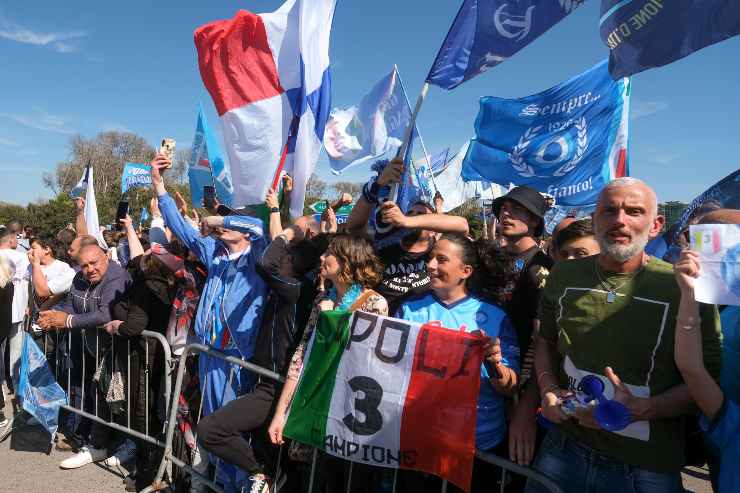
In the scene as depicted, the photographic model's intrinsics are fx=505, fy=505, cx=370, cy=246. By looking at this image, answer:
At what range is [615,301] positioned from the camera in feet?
6.43

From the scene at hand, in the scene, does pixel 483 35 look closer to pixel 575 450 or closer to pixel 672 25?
pixel 672 25

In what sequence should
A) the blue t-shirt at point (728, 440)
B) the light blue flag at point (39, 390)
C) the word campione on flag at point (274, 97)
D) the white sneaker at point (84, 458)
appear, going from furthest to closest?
the light blue flag at point (39, 390)
the white sneaker at point (84, 458)
the word campione on flag at point (274, 97)
the blue t-shirt at point (728, 440)

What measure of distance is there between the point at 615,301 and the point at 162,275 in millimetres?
3496

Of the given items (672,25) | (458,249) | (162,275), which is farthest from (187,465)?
(672,25)

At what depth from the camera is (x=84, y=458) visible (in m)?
4.32

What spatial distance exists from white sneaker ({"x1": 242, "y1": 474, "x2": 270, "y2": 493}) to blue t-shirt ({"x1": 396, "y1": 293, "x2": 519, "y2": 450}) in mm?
1405

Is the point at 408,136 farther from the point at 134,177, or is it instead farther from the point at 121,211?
the point at 134,177

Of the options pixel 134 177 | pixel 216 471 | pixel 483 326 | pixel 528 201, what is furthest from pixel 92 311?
pixel 528 201

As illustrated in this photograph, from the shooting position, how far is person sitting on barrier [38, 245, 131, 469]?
169 inches

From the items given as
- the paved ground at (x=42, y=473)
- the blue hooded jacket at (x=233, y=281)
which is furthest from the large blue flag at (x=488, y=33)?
the paved ground at (x=42, y=473)

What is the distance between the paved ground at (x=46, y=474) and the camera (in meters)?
3.89

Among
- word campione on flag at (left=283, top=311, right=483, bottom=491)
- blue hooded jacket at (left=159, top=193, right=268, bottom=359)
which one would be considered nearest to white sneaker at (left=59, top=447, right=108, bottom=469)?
blue hooded jacket at (left=159, top=193, right=268, bottom=359)

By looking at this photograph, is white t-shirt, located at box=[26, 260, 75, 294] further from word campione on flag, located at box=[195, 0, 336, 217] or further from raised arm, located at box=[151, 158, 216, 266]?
word campione on flag, located at box=[195, 0, 336, 217]

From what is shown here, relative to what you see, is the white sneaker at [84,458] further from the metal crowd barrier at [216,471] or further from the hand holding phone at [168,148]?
the hand holding phone at [168,148]
